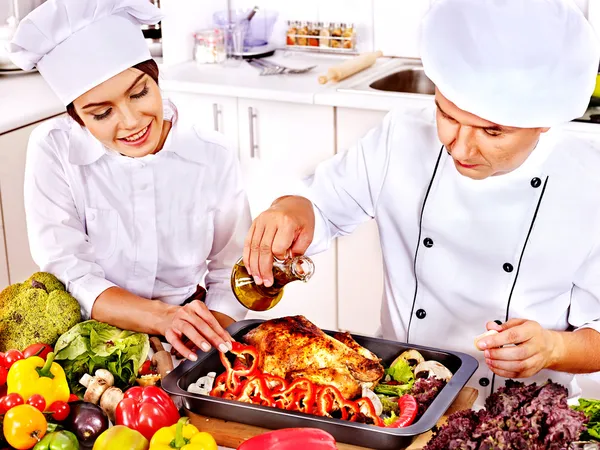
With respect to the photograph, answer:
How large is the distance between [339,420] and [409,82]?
226 cm

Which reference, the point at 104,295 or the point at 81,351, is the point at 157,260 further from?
the point at 81,351

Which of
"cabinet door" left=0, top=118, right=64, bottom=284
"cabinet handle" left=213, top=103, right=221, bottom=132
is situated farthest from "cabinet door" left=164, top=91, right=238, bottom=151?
"cabinet door" left=0, top=118, right=64, bottom=284

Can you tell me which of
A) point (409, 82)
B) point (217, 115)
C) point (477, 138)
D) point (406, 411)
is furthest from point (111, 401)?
point (409, 82)

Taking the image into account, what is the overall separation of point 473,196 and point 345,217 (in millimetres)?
314

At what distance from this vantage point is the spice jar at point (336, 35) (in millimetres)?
3588

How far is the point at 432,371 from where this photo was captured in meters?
1.50

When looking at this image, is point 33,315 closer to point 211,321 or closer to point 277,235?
point 211,321

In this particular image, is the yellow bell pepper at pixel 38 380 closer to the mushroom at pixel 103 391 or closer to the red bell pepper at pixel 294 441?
the mushroom at pixel 103 391

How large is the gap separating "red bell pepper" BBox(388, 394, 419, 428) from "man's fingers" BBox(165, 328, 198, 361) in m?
0.38

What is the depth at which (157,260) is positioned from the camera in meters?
2.06

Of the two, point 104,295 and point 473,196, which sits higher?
point 473,196

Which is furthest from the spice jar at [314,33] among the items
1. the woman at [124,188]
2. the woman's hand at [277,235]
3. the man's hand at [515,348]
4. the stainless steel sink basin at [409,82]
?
the man's hand at [515,348]

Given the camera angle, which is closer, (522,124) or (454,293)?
(522,124)

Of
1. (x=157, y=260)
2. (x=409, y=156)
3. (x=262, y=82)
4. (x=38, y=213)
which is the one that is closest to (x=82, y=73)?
(x=38, y=213)
